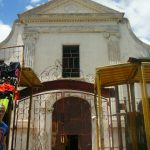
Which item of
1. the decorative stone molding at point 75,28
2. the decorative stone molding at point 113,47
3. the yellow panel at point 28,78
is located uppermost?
the decorative stone molding at point 75,28

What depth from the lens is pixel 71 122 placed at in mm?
12414

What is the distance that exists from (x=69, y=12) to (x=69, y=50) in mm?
2005

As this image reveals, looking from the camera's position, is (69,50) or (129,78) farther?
(69,50)

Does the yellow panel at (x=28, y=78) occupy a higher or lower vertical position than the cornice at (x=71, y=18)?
lower

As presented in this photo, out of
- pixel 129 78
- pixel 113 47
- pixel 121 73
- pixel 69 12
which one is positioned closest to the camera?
pixel 121 73

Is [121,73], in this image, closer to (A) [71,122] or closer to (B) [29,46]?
(A) [71,122]

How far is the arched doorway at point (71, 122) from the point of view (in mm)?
12391

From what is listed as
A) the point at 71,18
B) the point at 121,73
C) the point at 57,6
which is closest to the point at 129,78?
the point at 121,73

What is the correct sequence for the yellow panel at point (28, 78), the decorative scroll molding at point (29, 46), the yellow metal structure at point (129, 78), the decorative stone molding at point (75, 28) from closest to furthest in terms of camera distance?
the yellow metal structure at point (129, 78), the yellow panel at point (28, 78), the decorative scroll molding at point (29, 46), the decorative stone molding at point (75, 28)

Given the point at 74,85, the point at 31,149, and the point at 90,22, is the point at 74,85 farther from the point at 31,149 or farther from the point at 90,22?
the point at 90,22

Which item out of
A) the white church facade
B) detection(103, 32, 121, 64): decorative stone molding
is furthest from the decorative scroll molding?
detection(103, 32, 121, 64): decorative stone molding

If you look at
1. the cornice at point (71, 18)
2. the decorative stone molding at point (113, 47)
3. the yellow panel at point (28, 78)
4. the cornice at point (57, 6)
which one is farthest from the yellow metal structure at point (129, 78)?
the cornice at point (57, 6)

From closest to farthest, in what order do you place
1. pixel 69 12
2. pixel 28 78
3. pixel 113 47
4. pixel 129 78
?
1. pixel 129 78
2. pixel 28 78
3. pixel 113 47
4. pixel 69 12

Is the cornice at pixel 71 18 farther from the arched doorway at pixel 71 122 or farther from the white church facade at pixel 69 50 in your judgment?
the arched doorway at pixel 71 122
